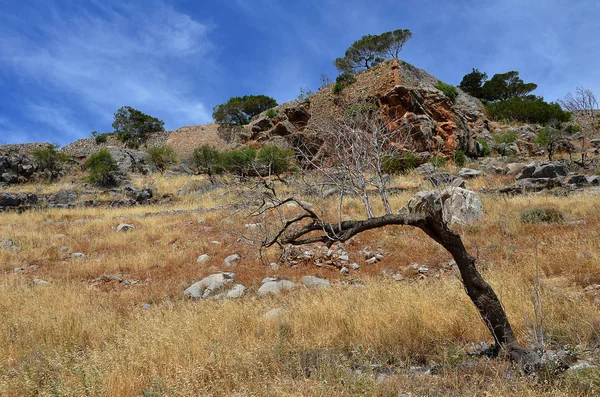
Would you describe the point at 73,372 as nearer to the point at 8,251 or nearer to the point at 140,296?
the point at 140,296

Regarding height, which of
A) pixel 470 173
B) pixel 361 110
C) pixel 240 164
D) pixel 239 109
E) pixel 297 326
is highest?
pixel 239 109

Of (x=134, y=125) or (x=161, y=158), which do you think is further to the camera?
(x=134, y=125)

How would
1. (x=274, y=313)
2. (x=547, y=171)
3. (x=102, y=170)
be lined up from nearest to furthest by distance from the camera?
(x=274, y=313) < (x=547, y=171) < (x=102, y=170)

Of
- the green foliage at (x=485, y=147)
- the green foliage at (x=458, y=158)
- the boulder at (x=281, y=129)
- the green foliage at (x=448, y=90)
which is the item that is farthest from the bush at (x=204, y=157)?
the green foliage at (x=485, y=147)

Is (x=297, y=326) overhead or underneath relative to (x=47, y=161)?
underneath

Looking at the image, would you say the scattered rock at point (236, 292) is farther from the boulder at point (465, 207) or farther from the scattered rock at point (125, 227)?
the scattered rock at point (125, 227)

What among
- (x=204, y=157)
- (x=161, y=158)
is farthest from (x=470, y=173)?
(x=161, y=158)

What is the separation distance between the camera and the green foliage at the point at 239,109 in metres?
36.2

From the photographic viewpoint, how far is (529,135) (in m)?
21.4

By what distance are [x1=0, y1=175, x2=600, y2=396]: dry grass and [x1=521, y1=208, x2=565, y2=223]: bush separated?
0.74 feet

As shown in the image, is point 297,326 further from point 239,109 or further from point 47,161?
point 239,109

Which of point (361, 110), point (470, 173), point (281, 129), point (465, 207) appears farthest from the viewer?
point (281, 129)

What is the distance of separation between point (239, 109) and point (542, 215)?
32.8m

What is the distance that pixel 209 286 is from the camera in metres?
6.30
